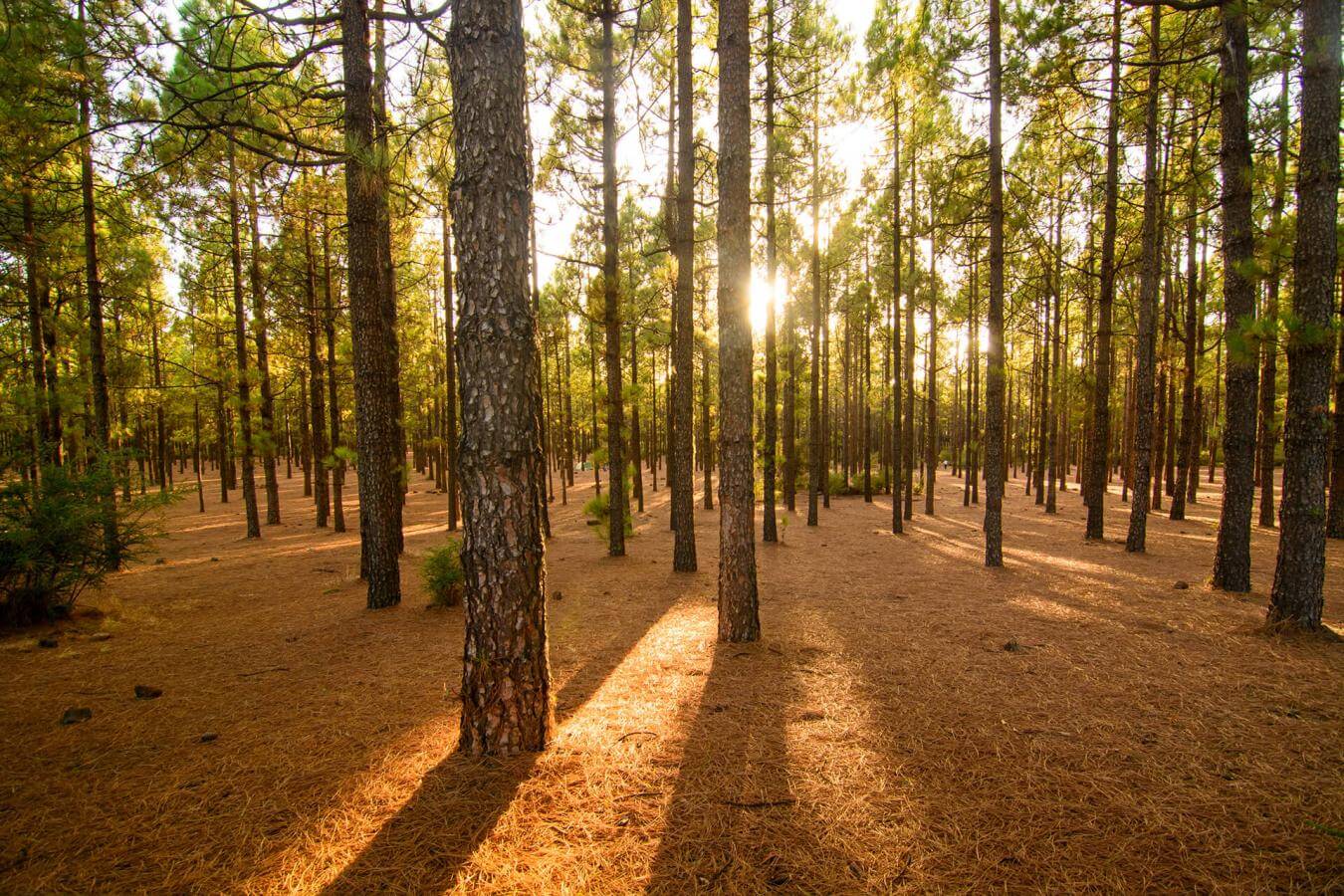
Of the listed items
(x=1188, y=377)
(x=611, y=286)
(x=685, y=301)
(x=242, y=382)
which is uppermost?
(x=611, y=286)

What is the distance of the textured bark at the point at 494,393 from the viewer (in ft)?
10.5

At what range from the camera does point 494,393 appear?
319 centimetres

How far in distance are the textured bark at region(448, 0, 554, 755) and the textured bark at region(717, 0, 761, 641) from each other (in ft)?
8.52

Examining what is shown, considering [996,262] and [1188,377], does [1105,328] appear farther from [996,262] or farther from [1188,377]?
[996,262]

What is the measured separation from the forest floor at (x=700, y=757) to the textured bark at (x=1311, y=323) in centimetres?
78

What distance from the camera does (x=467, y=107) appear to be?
3227 mm

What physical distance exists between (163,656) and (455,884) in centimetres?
514

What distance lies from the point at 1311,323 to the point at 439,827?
8.47 m

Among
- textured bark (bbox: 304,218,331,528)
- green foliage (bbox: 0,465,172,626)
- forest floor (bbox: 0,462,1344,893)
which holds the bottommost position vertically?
forest floor (bbox: 0,462,1344,893)

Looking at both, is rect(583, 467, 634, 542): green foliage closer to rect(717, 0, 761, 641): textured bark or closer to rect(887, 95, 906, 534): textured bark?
rect(717, 0, 761, 641): textured bark

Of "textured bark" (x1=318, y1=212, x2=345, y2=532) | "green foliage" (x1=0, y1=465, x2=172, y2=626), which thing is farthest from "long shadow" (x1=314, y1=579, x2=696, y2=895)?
"textured bark" (x1=318, y1=212, x2=345, y2=532)

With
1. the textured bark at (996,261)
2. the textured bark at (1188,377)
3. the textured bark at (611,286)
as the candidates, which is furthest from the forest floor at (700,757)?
the textured bark at (1188,377)

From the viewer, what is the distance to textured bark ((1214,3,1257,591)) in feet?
21.4

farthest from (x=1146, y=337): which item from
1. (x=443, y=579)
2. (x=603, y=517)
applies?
(x=443, y=579)
